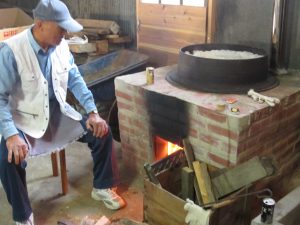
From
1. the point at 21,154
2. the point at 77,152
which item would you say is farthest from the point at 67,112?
the point at 77,152

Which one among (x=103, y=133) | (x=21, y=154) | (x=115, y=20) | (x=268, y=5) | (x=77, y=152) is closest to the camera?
(x=21, y=154)

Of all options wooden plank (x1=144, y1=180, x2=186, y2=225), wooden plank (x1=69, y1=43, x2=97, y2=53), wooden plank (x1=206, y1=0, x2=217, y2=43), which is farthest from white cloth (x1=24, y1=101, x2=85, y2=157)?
wooden plank (x1=69, y1=43, x2=97, y2=53)

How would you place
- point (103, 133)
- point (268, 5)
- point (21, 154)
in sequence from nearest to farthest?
1. point (21, 154)
2. point (103, 133)
3. point (268, 5)

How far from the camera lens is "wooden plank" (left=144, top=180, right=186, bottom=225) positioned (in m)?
2.01

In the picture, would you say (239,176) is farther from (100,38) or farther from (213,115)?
(100,38)

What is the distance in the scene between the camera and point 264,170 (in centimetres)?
202

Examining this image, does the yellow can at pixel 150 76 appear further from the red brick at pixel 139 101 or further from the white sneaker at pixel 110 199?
the white sneaker at pixel 110 199

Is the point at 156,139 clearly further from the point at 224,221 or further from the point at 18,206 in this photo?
the point at 18,206

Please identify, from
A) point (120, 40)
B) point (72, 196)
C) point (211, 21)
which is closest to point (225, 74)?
point (211, 21)

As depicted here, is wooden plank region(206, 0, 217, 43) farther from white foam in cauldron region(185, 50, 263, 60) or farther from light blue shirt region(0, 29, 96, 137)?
light blue shirt region(0, 29, 96, 137)

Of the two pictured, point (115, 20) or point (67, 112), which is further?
point (115, 20)

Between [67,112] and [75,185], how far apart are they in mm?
645

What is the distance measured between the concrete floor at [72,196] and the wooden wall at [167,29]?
1.19 meters

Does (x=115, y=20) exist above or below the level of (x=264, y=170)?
above
